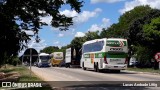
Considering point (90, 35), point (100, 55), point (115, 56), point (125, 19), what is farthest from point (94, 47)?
point (90, 35)

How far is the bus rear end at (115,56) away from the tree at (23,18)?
1875 centimetres

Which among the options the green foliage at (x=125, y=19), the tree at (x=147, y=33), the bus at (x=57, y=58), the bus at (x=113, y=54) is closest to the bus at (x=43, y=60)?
the bus at (x=57, y=58)

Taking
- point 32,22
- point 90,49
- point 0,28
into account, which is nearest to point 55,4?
point 32,22

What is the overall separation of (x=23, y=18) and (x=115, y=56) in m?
20.3

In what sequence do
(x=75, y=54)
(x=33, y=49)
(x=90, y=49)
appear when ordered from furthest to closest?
1. (x=75, y=54)
2. (x=90, y=49)
3. (x=33, y=49)

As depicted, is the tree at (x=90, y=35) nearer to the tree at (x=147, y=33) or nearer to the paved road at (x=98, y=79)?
the tree at (x=147, y=33)

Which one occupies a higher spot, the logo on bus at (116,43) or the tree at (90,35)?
the tree at (90,35)

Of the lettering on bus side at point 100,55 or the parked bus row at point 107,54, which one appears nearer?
the parked bus row at point 107,54

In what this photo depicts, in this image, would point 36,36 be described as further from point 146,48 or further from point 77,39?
Answer: point 77,39

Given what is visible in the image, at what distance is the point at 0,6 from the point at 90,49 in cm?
2734

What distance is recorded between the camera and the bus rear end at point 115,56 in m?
39.1

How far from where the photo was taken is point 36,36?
21047 mm

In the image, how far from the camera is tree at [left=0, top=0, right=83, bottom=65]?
19.3 m

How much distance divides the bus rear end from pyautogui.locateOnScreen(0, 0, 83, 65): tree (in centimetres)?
1875
